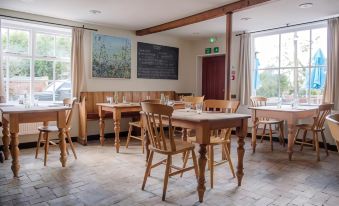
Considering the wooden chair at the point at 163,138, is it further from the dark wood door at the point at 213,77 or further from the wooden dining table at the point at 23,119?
the dark wood door at the point at 213,77

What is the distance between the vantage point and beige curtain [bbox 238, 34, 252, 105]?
618 centimetres

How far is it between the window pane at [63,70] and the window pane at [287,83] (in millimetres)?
4535

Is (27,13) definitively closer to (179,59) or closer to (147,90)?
(147,90)

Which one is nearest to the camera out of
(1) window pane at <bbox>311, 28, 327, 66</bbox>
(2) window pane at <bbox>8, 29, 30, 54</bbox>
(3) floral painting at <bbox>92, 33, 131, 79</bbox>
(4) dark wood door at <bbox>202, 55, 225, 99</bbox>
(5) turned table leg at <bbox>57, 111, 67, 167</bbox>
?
(5) turned table leg at <bbox>57, 111, 67, 167</bbox>

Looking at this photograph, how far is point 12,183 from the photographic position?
2.96m

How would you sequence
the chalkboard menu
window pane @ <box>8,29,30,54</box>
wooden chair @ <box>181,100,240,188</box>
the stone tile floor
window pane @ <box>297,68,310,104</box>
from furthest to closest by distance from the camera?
the chalkboard menu < window pane @ <box>297,68,310,104</box> < window pane @ <box>8,29,30,54</box> < wooden chair @ <box>181,100,240,188</box> < the stone tile floor

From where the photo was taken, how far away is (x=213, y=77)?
7262mm

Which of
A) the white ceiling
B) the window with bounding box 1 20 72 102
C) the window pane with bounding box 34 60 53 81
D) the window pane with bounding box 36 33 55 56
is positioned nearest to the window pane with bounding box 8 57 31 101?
the window with bounding box 1 20 72 102

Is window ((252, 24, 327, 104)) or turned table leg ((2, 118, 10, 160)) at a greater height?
window ((252, 24, 327, 104))

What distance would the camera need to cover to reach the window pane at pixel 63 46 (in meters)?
5.39

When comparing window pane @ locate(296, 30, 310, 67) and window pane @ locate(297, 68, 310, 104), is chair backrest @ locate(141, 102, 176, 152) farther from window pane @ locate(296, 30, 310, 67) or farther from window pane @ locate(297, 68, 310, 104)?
window pane @ locate(296, 30, 310, 67)

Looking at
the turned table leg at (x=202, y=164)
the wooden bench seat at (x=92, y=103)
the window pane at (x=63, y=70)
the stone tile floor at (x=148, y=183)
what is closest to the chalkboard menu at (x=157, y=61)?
the wooden bench seat at (x=92, y=103)

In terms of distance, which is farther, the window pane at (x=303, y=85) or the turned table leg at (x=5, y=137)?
the window pane at (x=303, y=85)

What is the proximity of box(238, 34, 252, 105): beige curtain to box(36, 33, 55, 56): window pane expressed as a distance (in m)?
4.15
